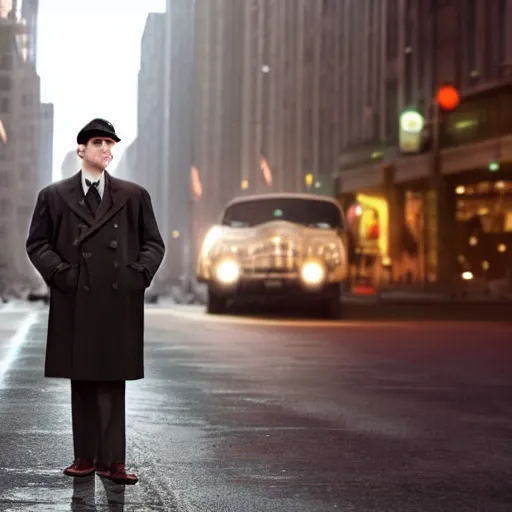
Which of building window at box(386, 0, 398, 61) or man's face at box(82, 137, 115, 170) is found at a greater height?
building window at box(386, 0, 398, 61)

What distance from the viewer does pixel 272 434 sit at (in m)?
8.26

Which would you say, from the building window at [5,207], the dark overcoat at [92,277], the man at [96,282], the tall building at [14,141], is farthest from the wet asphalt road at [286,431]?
the building window at [5,207]

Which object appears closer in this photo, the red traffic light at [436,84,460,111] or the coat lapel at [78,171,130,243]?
the coat lapel at [78,171,130,243]

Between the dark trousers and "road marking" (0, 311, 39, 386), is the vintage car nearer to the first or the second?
"road marking" (0, 311, 39, 386)

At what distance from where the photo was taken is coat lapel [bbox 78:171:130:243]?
234 inches

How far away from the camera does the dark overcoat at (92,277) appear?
590 cm

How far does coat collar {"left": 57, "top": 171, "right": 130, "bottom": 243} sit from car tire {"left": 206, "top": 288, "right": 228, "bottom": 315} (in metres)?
18.8

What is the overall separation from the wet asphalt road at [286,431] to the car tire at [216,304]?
8.49m

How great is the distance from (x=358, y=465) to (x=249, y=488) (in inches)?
38.7

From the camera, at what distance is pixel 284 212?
24.4 m

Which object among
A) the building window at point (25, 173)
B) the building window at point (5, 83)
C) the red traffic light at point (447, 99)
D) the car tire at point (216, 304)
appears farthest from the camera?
the building window at point (25, 173)

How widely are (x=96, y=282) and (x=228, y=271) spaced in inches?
672

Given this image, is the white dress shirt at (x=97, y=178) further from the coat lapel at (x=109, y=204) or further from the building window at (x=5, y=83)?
the building window at (x=5, y=83)

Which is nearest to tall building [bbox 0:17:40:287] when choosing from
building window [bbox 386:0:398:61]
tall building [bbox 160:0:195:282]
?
tall building [bbox 160:0:195:282]
